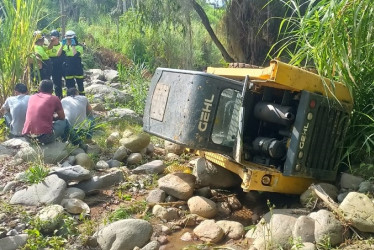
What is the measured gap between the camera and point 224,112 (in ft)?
15.3

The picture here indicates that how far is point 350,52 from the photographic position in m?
4.30

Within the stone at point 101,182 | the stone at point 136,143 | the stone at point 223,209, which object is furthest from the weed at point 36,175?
the stone at point 223,209

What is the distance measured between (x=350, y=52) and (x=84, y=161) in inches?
136

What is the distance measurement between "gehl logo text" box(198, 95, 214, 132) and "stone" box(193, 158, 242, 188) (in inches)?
41.2

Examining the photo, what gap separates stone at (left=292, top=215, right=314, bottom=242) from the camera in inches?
156

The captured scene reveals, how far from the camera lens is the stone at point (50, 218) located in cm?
441

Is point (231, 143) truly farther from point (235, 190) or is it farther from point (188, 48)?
point (188, 48)

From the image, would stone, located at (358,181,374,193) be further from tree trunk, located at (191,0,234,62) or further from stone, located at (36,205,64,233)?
tree trunk, located at (191,0,234,62)

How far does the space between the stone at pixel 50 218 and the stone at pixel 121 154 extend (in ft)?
6.33

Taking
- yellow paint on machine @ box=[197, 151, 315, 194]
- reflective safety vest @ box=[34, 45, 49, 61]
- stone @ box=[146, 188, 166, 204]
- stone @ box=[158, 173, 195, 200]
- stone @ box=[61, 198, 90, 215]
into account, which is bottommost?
stone @ box=[61, 198, 90, 215]

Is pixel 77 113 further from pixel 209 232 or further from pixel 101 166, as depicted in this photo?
pixel 209 232

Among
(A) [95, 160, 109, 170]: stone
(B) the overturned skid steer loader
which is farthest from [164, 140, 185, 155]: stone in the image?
(B) the overturned skid steer loader

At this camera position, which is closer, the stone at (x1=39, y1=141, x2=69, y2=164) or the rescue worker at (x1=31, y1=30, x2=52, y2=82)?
the stone at (x1=39, y1=141, x2=69, y2=164)

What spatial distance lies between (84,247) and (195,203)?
1245 mm
